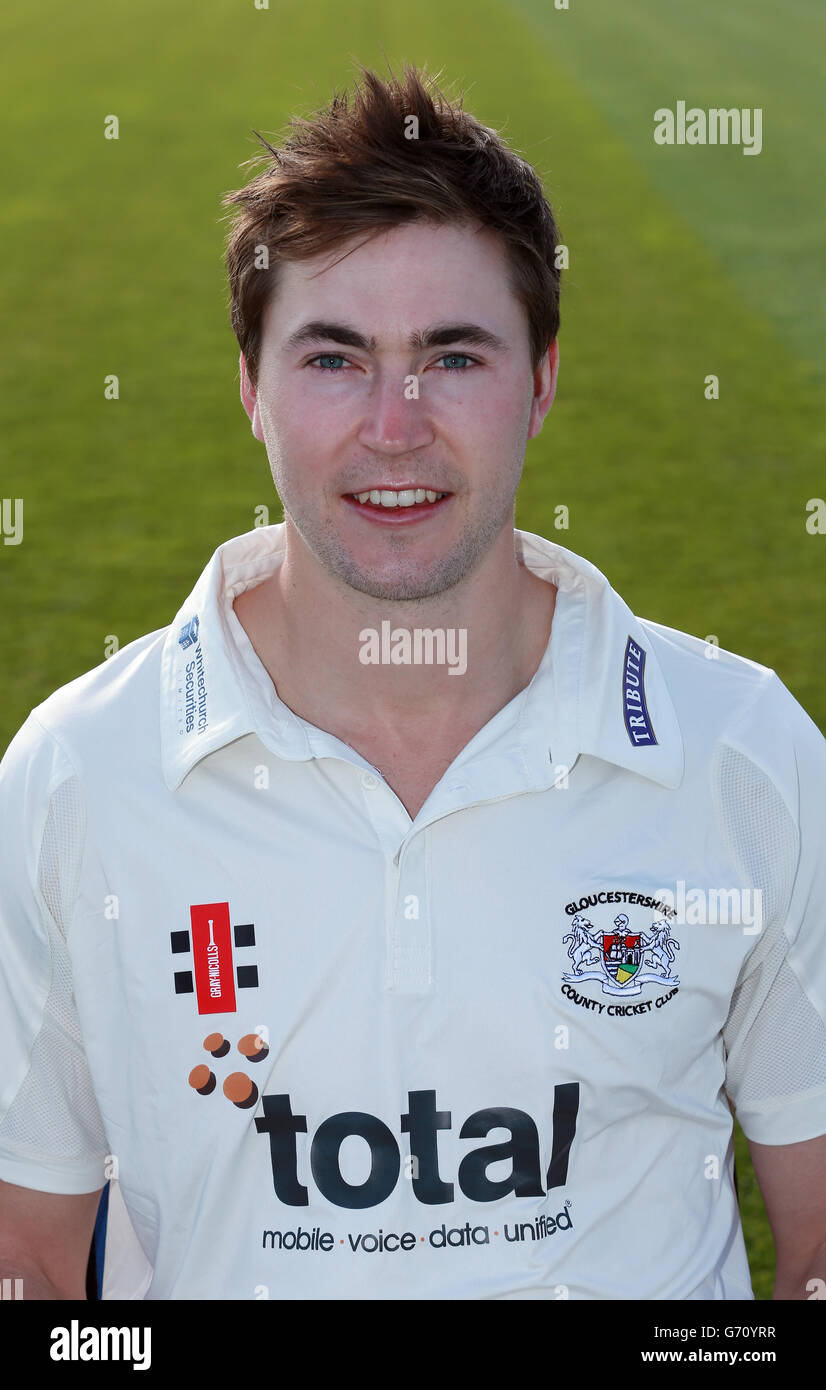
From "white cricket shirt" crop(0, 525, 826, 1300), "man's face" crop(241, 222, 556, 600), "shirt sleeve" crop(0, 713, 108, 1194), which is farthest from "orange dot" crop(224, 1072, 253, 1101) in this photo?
"man's face" crop(241, 222, 556, 600)

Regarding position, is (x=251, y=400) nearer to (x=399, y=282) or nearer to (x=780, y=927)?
(x=399, y=282)

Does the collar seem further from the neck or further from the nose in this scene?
the nose

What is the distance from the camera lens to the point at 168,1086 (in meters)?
2.00

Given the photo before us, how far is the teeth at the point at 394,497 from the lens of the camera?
2.04 m

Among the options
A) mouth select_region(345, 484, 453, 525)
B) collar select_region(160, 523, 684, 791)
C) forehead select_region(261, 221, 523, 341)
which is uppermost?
forehead select_region(261, 221, 523, 341)

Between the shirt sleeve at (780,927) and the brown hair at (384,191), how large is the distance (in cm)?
60

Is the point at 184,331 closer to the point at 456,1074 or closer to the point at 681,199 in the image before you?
the point at 681,199

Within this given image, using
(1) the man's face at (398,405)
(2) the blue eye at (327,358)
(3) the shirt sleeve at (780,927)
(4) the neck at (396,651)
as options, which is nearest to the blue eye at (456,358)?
(1) the man's face at (398,405)

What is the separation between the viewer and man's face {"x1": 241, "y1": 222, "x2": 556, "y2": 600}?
6.63ft

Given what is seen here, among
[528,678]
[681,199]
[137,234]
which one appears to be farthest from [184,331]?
[528,678]

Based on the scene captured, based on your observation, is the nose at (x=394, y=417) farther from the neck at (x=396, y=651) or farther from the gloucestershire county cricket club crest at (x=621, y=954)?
the gloucestershire county cricket club crest at (x=621, y=954)

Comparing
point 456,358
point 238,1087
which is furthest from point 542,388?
point 238,1087

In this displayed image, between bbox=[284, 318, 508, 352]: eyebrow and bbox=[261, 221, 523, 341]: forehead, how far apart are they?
1 centimetres
